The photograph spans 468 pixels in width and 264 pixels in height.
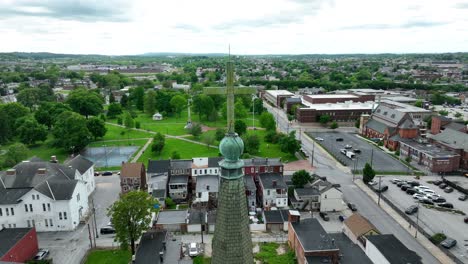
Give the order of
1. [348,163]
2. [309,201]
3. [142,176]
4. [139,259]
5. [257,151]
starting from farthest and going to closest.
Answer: [257,151], [348,163], [142,176], [309,201], [139,259]

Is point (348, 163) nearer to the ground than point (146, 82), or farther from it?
nearer to the ground

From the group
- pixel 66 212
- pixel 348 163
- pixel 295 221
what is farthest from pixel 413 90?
pixel 66 212

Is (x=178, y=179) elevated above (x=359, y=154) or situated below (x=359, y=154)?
above

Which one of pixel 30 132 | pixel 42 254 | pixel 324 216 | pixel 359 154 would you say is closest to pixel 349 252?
pixel 324 216

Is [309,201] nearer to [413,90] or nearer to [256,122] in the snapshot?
[256,122]

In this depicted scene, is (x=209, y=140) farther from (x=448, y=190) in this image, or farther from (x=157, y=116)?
(x=448, y=190)

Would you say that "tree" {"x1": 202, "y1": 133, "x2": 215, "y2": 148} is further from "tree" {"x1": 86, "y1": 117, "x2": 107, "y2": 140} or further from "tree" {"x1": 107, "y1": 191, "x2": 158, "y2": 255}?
"tree" {"x1": 107, "y1": 191, "x2": 158, "y2": 255}

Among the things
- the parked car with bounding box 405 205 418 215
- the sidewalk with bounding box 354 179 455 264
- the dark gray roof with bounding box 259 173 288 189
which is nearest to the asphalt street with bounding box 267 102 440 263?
the sidewalk with bounding box 354 179 455 264
